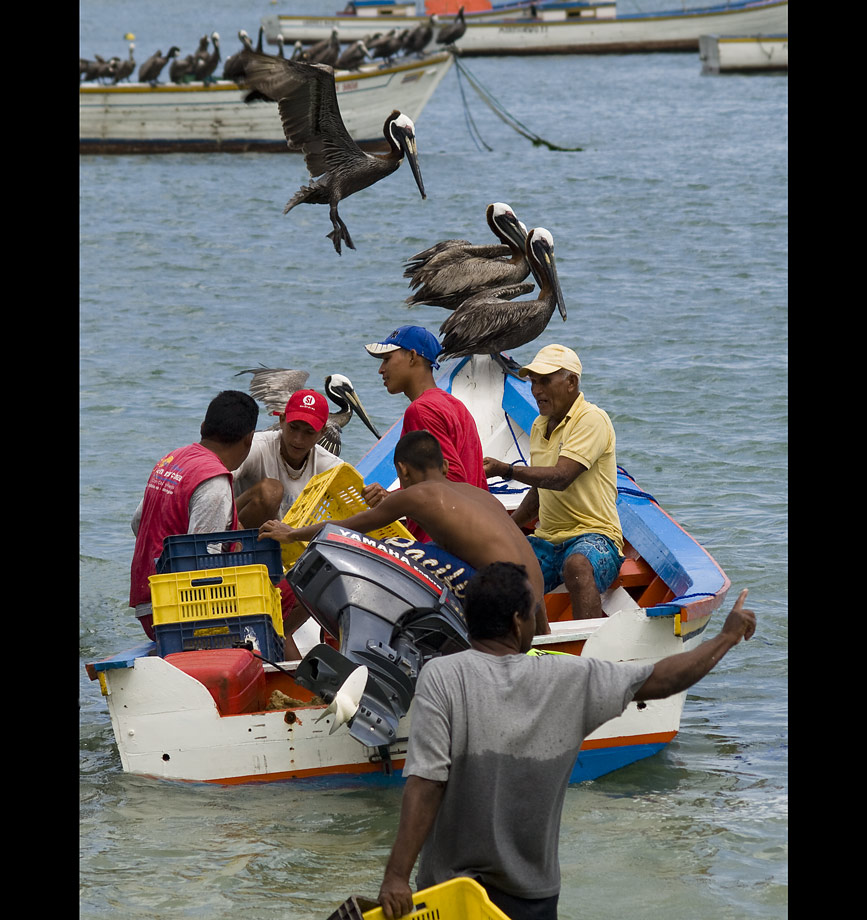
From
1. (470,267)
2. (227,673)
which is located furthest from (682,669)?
(470,267)

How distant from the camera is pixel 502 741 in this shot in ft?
11.5

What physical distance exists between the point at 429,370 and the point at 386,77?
82.5ft

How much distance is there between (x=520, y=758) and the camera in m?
3.52

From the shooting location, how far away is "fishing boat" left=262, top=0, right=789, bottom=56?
52656 millimetres

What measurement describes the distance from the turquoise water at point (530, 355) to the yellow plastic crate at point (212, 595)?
724 millimetres

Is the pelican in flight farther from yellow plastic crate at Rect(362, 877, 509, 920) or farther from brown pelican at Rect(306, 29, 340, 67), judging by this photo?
brown pelican at Rect(306, 29, 340, 67)

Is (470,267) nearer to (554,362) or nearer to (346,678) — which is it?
(554,362)

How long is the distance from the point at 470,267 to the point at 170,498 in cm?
377

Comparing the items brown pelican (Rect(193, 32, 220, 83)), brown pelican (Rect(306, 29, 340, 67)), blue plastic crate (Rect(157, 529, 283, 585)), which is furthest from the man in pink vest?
brown pelican (Rect(306, 29, 340, 67))

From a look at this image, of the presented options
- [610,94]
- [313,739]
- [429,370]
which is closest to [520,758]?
[313,739]

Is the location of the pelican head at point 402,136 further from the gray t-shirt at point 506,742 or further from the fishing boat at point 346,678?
the gray t-shirt at point 506,742

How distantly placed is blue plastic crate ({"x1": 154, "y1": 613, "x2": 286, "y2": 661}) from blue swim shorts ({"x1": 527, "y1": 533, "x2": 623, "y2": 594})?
1274mm
